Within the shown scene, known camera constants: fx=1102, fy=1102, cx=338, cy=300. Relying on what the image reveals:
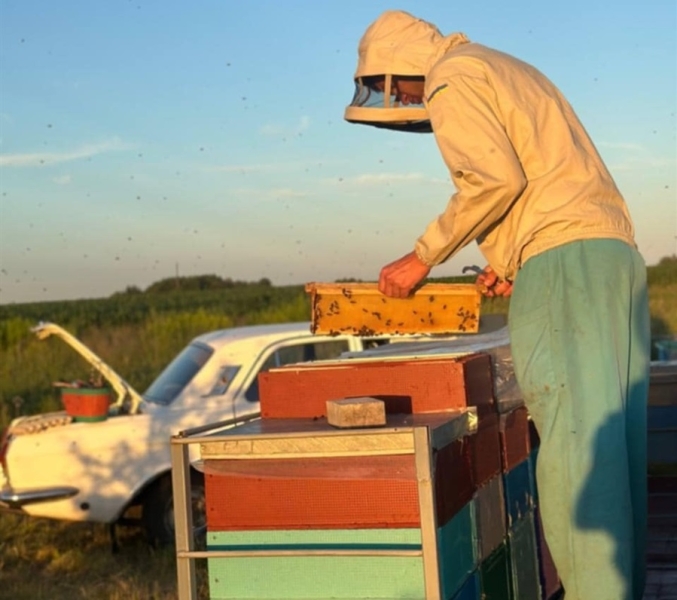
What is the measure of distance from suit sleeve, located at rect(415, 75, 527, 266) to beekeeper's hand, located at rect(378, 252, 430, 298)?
17 centimetres

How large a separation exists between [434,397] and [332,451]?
0.54 m

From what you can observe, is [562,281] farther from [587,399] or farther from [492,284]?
[492,284]

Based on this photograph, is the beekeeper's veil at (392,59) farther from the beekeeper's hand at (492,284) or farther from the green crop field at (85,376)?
the green crop field at (85,376)

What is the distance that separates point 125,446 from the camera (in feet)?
25.4

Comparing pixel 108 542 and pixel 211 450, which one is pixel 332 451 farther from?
pixel 108 542

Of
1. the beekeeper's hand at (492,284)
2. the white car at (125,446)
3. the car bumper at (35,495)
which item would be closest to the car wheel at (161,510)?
the white car at (125,446)

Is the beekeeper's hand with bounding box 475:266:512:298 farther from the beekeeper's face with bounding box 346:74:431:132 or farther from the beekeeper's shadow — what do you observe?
the beekeeper's shadow

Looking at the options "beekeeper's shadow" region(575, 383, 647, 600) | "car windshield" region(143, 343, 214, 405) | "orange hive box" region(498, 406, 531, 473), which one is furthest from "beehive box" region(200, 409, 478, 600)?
"car windshield" region(143, 343, 214, 405)

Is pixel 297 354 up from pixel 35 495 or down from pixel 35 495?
up

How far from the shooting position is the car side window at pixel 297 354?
8141 millimetres

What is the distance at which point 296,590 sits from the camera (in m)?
2.94

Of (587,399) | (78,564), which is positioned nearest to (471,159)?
(587,399)

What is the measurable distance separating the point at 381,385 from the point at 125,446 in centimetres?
475

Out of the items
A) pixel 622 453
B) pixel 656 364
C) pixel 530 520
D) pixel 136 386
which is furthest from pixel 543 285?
pixel 136 386
